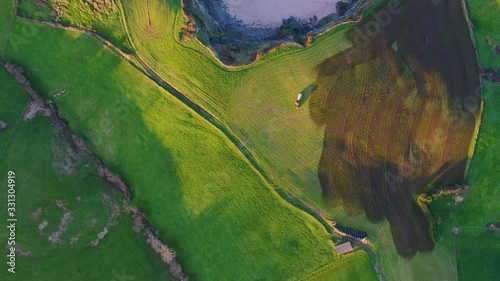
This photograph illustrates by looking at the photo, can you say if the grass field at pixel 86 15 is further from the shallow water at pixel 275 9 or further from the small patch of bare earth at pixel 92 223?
the small patch of bare earth at pixel 92 223

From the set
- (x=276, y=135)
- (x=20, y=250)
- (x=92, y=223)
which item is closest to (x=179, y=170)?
(x=92, y=223)

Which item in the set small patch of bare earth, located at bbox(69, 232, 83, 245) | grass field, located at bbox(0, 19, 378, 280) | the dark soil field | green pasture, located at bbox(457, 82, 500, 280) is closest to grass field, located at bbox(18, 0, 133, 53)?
grass field, located at bbox(0, 19, 378, 280)

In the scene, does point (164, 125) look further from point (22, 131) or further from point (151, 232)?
point (22, 131)

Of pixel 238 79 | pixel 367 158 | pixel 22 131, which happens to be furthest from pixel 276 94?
pixel 22 131

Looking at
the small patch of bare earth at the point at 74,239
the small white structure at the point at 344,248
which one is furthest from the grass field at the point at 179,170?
the small patch of bare earth at the point at 74,239

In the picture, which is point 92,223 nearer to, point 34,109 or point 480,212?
point 34,109

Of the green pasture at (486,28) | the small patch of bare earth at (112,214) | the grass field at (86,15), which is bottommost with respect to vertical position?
Answer: the small patch of bare earth at (112,214)
